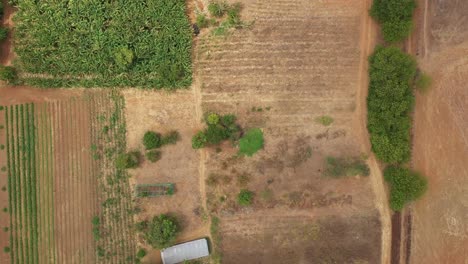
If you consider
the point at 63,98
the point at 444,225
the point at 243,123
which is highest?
the point at 63,98

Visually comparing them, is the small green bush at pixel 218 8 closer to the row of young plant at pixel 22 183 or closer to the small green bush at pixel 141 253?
the row of young plant at pixel 22 183

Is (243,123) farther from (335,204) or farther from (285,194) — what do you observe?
(335,204)

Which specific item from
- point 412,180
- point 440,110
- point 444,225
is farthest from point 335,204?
point 440,110

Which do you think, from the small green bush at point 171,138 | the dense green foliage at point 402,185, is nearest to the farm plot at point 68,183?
the small green bush at point 171,138

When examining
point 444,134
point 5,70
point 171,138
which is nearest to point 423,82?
point 444,134

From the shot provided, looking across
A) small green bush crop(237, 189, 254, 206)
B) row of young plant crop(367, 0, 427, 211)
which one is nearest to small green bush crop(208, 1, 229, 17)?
row of young plant crop(367, 0, 427, 211)

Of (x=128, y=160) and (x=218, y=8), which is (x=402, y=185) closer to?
(x=218, y=8)

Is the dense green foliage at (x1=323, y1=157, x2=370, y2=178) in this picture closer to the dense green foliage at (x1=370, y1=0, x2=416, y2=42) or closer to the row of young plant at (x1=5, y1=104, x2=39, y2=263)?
the dense green foliage at (x1=370, y1=0, x2=416, y2=42)
